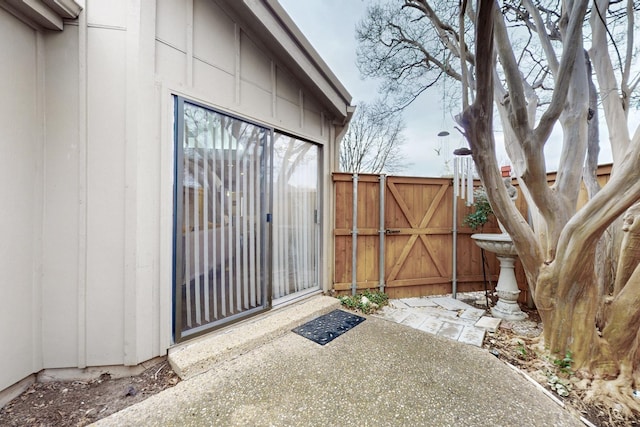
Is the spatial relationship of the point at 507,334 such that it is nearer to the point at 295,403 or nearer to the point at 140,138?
the point at 295,403

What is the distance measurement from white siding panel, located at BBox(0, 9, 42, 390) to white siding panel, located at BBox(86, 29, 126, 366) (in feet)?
1.14

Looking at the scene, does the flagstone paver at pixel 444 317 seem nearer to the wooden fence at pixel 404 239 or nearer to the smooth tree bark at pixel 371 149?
the wooden fence at pixel 404 239

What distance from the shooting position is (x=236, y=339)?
2.23m

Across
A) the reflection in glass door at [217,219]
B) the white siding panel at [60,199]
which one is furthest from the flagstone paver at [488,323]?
the white siding panel at [60,199]

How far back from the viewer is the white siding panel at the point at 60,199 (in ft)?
5.99

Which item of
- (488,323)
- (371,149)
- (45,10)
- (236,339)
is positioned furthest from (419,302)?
(371,149)

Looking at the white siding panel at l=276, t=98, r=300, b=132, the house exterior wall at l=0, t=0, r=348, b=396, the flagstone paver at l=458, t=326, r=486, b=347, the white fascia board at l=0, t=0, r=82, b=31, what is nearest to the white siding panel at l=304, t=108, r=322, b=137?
the white siding panel at l=276, t=98, r=300, b=132

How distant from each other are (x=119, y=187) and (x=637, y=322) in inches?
169

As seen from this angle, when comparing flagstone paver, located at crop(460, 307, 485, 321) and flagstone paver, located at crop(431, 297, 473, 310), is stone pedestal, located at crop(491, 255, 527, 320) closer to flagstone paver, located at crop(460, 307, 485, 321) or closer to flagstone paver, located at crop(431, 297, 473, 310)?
flagstone paver, located at crop(460, 307, 485, 321)

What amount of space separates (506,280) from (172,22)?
489 cm

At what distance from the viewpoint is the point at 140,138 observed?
1.93m

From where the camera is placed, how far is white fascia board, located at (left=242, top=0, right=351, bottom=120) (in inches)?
98.3

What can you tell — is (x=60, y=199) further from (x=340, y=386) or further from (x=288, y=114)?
(x=340, y=386)

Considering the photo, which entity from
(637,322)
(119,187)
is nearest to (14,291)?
(119,187)
